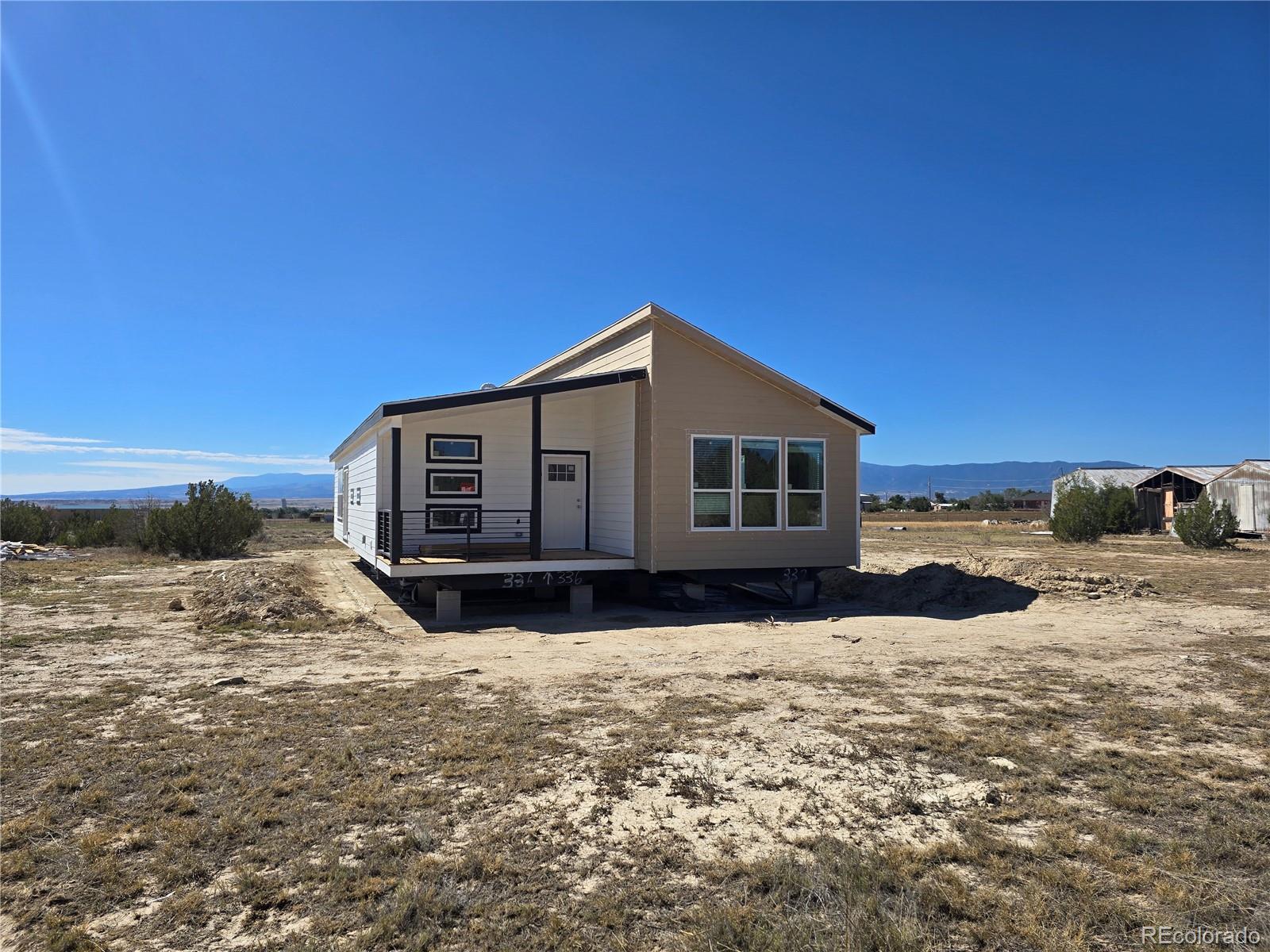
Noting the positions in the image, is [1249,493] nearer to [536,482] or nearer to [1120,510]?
[1120,510]

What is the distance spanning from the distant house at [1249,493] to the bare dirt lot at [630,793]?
32430 millimetres

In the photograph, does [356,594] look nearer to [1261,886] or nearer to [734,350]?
[734,350]

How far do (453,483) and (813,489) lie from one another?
6.57 m

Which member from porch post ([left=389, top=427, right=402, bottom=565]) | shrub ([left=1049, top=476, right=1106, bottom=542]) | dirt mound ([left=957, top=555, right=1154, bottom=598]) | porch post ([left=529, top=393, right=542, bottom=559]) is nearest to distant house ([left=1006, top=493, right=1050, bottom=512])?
shrub ([left=1049, top=476, right=1106, bottom=542])

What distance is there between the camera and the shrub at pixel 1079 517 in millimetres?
30234

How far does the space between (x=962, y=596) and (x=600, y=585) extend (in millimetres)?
6638

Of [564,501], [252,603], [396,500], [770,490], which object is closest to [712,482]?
[770,490]

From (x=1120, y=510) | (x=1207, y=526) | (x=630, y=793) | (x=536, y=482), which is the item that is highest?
(x=536, y=482)

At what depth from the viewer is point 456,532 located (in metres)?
14.3

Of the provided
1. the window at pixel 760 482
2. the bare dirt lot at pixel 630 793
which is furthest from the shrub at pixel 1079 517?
the bare dirt lot at pixel 630 793

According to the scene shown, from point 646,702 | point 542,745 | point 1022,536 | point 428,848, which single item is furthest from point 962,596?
point 1022,536

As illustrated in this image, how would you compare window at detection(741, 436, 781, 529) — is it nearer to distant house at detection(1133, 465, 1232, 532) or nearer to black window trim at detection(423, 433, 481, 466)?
black window trim at detection(423, 433, 481, 466)

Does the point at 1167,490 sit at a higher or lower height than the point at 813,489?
higher

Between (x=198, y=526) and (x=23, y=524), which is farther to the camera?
(x=23, y=524)
